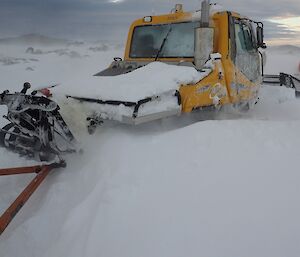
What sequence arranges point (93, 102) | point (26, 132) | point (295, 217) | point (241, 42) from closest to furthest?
point (295, 217)
point (26, 132)
point (93, 102)
point (241, 42)

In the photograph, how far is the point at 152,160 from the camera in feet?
14.6

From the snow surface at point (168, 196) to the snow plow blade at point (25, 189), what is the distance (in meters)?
0.24

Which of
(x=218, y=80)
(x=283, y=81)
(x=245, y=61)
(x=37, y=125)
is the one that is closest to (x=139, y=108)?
(x=37, y=125)

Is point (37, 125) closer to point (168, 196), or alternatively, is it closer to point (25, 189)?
point (25, 189)

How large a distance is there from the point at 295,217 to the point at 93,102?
3264 millimetres

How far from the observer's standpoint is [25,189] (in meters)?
4.29

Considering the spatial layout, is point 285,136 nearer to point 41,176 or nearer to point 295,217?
point 295,217

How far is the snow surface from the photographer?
10.3ft

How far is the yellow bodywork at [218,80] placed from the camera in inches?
231

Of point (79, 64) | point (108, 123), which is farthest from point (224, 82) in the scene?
point (79, 64)

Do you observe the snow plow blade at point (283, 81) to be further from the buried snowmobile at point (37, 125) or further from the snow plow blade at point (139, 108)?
the buried snowmobile at point (37, 125)

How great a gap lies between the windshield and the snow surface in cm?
199

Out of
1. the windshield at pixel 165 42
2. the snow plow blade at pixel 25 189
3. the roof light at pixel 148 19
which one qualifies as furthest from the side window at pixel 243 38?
the snow plow blade at pixel 25 189

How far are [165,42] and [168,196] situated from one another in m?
4.36
